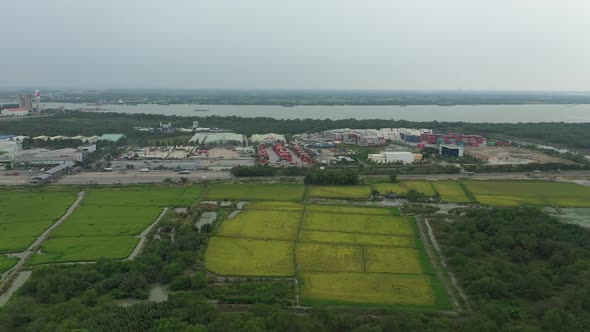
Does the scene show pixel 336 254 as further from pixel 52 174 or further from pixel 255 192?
pixel 52 174

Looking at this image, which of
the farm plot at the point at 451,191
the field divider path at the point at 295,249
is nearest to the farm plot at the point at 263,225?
the field divider path at the point at 295,249

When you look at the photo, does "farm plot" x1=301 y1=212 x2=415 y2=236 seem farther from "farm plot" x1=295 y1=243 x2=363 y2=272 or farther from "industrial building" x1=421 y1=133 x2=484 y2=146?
"industrial building" x1=421 y1=133 x2=484 y2=146

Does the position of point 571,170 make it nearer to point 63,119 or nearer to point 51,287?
point 51,287

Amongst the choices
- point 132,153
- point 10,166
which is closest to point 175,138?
point 132,153

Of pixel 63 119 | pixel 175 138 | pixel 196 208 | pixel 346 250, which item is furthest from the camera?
pixel 63 119

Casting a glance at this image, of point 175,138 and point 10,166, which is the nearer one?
point 10,166

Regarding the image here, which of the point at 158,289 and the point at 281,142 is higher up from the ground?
the point at 281,142

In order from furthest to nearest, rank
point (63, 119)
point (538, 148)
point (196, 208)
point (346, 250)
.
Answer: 1. point (63, 119)
2. point (538, 148)
3. point (196, 208)
4. point (346, 250)
